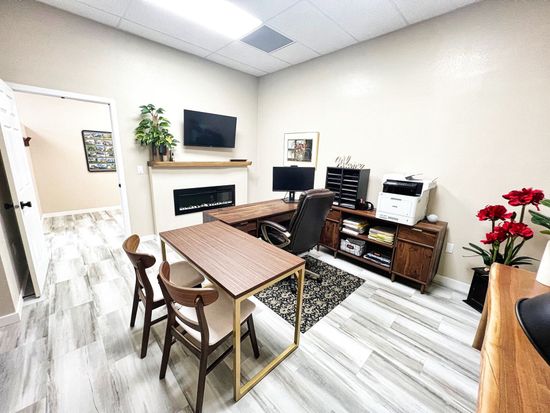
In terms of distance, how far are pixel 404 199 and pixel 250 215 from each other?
1.64m

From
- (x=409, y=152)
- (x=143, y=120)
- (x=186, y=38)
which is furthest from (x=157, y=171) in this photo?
(x=409, y=152)

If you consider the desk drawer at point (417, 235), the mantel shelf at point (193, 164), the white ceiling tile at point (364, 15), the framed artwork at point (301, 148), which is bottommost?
the desk drawer at point (417, 235)

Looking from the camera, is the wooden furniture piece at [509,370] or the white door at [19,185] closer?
the wooden furniture piece at [509,370]

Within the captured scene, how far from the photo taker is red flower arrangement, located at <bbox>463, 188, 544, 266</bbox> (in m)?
1.76

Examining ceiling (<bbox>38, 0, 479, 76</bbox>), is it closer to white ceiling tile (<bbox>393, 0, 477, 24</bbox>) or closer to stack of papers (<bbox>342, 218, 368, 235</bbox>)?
white ceiling tile (<bbox>393, 0, 477, 24</bbox>)

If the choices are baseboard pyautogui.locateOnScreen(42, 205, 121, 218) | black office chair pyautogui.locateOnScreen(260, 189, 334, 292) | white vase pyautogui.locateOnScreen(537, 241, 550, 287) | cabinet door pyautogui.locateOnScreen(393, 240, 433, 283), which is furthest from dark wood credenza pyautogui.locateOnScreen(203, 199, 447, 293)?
baseboard pyautogui.locateOnScreen(42, 205, 121, 218)

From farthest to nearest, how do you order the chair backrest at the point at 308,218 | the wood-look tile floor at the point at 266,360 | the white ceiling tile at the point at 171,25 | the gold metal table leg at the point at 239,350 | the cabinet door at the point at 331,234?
the cabinet door at the point at 331,234, the white ceiling tile at the point at 171,25, the chair backrest at the point at 308,218, the wood-look tile floor at the point at 266,360, the gold metal table leg at the point at 239,350

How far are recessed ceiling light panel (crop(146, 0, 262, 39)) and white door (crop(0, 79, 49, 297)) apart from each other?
1706 mm

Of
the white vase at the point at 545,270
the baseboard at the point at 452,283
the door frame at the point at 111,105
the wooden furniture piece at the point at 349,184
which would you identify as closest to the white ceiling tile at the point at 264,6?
the wooden furniture piece at the point at 349,184

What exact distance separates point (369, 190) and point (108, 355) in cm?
317

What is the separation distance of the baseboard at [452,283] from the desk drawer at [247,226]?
223cm

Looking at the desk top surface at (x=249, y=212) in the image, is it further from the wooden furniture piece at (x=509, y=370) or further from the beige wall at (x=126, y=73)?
the wooden furniture piece at (x=509, y=370)

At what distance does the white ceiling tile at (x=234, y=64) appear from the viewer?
3491 mm

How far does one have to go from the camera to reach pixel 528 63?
189 cm
